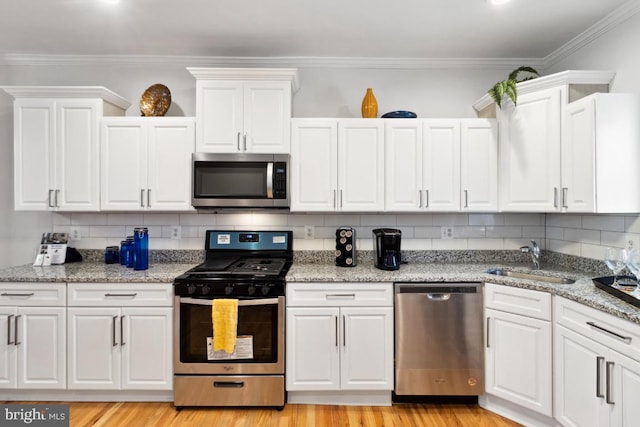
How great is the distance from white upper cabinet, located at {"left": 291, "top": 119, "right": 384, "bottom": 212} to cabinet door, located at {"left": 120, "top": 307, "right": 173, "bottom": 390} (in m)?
1.26

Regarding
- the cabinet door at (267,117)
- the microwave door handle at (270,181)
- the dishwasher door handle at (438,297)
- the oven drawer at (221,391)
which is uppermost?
the cabinet door at (267,117)

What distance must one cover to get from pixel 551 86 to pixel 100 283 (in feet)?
11.2

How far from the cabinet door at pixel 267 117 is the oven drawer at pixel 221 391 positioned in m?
1.66

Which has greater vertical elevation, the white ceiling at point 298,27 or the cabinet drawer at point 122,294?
the white ceiling at point 298,27

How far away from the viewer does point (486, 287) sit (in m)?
2.38

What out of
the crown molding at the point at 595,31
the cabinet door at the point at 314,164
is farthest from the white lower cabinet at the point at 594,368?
the crown molding at the point at 595,31

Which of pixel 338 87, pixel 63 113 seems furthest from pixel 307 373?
pixel 63 113

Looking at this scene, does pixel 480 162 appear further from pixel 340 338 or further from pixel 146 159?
pixel 146 159

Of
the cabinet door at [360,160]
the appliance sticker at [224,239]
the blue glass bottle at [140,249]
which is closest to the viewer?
the blue glass bottle at [140,249]

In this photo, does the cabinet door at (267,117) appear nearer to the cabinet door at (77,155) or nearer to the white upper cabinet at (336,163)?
the white upper cabinet at (336,163)

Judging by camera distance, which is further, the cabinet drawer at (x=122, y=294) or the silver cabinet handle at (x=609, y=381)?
the cabinet drawer at (x=122, y=294)

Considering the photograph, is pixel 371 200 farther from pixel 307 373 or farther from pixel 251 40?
pixel 251 40

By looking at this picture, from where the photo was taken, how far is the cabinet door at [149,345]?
240cm

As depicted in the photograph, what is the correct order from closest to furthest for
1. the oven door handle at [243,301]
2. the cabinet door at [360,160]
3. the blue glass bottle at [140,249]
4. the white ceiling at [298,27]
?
the white ceiling at [298,27] < the oven door handle at [243,301] < the blue glass bottle at [140,249] < the cabinet door at [360,160]
